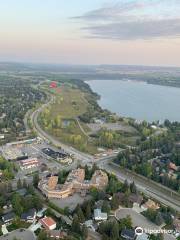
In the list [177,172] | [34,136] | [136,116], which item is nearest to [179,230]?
[177,172]

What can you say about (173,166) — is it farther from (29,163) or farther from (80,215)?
(80,215)

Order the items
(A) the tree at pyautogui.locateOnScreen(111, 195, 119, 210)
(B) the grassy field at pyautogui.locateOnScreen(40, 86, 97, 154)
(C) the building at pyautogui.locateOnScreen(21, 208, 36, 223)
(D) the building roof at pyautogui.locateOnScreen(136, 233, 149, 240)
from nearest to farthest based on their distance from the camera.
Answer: (D) the building roof at pyautogui.locateOnScreen(136, 233, 149, 240), (C) the building at pyautogui.locateOnScreen(21, 208, 36, 223), (A) the tree at pyautogui.locateOnScreen(111, 195, 119, 210), (B) the grassy field at pyautogui.locateOnScreen(40, 86, 97, 154)

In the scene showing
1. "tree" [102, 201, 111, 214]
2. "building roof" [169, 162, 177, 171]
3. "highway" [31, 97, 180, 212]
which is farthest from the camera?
"building roof" [169, 162, 177, 171]

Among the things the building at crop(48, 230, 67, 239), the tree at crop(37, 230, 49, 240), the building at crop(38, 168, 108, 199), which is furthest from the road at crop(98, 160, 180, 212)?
the tree at crop(37, 230, 49, 240)

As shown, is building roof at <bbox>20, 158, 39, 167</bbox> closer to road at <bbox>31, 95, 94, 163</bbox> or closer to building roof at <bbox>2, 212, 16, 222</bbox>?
road at <bbox>31, 95, 94, 163</bbox>

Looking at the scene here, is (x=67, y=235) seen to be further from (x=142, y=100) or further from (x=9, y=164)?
(x=142, y=100)

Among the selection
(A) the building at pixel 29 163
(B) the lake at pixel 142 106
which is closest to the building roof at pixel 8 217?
(A) the building at pixel 29 163

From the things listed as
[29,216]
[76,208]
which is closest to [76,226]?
[76,208]
